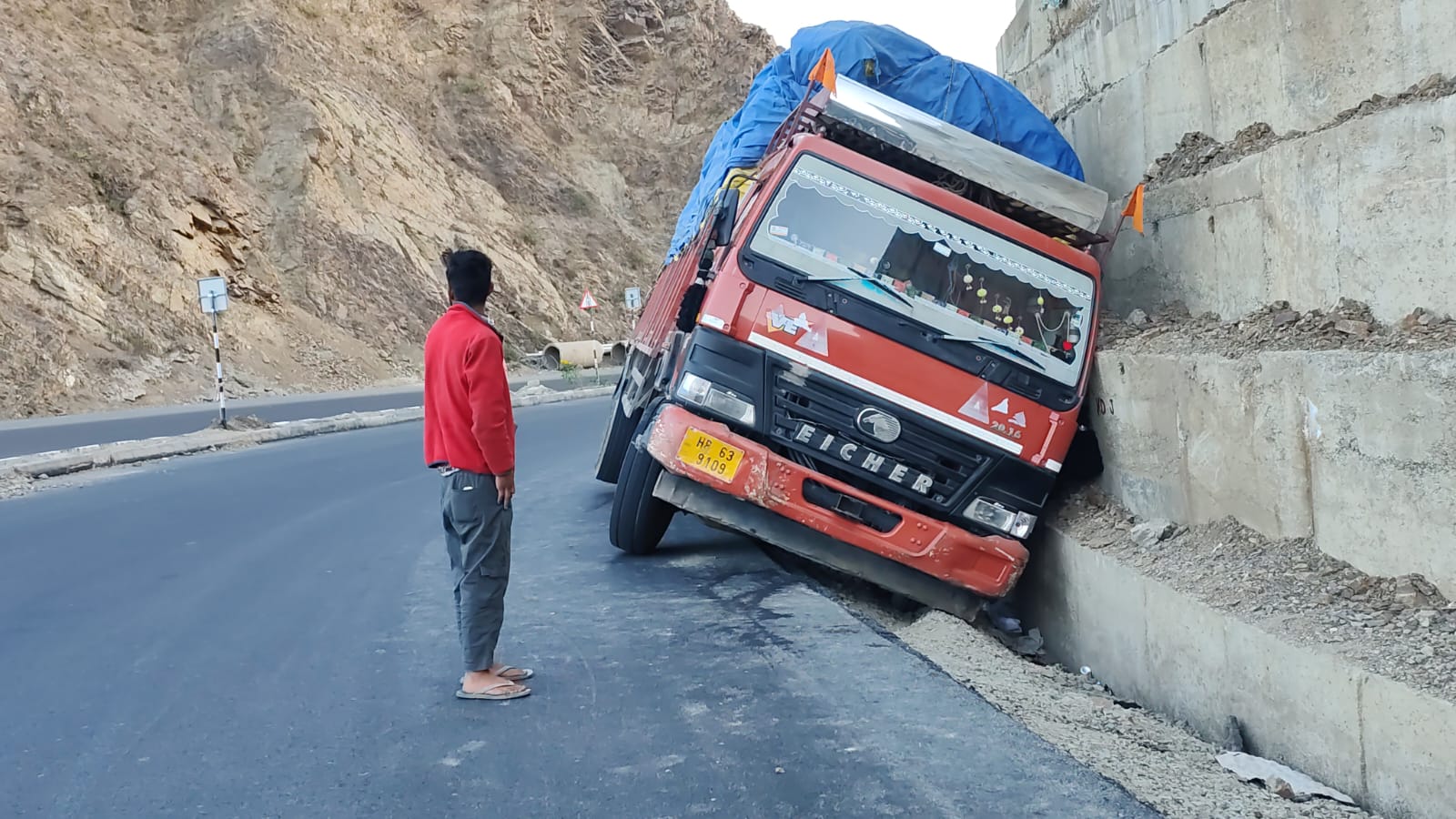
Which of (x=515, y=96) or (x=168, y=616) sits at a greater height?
(x=515, y=96)

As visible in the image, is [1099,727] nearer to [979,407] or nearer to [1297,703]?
[1297,703]

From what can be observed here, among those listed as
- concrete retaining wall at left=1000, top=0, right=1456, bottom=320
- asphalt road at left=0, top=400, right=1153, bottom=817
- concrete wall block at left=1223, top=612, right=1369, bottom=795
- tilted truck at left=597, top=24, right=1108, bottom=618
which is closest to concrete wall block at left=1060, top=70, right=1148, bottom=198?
concrete retaining wall at left=1000, top=0, right=1456, bottom=320

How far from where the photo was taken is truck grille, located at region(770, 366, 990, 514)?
21.5 ft

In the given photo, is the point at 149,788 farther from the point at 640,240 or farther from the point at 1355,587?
the point at 640,240

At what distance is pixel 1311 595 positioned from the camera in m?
4.93

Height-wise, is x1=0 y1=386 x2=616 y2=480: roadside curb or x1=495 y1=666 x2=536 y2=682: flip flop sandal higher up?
x1=0 y1=386 x2=616 y2=480: roadside curb

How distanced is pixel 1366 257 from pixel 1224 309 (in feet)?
4.90

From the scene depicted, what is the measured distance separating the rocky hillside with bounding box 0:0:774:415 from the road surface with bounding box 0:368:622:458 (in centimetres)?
178

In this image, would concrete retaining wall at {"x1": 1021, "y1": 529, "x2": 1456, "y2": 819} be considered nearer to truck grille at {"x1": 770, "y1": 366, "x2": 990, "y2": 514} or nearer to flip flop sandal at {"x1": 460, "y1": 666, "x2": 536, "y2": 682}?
truck grille at {"x1": 770, "y1": 366, "x2": 990, "y2": 514}

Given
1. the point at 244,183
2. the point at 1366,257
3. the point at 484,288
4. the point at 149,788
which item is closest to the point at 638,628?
the point at 484,288

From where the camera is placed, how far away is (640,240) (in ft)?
171

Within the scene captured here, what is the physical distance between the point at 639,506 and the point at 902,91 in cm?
406

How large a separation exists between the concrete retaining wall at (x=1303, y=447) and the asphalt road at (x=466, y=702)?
168 centimetres

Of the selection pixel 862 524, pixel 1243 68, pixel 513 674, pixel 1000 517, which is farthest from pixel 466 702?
pixel 1243 68
